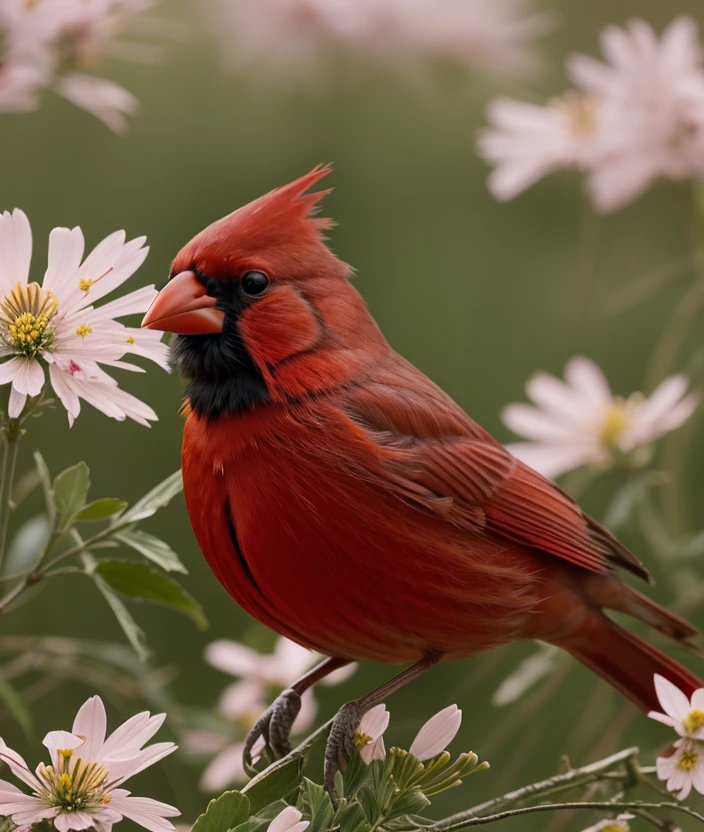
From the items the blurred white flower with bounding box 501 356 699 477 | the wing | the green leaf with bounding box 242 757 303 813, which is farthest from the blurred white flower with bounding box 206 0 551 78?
the green leaf with bounding box 242 757 303 813

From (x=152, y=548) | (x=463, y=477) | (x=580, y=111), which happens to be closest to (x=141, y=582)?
A: (x=152, y=548)

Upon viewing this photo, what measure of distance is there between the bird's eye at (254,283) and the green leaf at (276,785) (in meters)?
0.48

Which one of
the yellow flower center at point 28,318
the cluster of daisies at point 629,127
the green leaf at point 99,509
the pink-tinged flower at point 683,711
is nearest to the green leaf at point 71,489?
the green leaf at point 99,509

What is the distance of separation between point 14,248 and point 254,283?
0.30 m

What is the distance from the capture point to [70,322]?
99cm

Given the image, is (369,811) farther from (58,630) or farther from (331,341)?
(58,630)

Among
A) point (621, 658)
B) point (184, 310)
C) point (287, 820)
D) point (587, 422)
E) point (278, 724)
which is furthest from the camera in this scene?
point (587, 422)

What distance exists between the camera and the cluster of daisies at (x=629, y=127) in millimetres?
1806

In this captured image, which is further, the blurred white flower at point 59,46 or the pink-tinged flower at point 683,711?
the blurred white flower at point 59,46

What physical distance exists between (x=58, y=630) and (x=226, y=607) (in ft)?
1.31

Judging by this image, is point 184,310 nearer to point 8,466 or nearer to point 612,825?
point 8,466

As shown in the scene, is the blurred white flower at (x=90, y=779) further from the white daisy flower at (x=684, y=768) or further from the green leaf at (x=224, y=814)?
the white daisy flower at (x=684, y=768)

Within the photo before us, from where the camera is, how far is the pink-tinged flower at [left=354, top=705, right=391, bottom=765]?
38.7 inches

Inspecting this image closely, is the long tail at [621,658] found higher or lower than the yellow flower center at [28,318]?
lower
